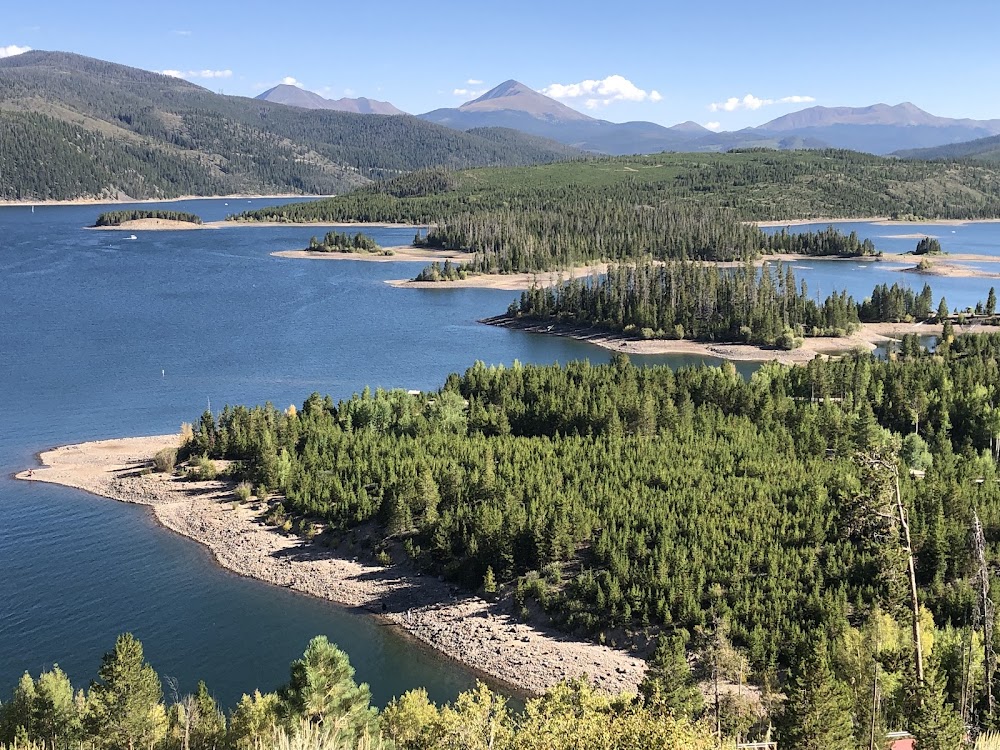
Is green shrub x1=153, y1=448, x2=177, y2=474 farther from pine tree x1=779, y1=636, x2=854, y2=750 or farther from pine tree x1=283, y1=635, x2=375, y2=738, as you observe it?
pine tree x1=779, y1=636, x2=854, y2=750

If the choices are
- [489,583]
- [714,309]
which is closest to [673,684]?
[489,583]

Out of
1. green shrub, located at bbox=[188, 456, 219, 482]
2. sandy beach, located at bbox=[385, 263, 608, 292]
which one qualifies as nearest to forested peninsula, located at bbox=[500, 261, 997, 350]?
sandy beach, located at bbox=[385, 263, 608, 292]

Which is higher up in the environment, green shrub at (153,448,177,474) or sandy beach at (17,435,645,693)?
green shrub at (153,448,177,474)

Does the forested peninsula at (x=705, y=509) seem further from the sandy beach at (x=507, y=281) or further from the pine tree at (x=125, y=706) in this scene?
the sandy beach at (x=507, y=281)

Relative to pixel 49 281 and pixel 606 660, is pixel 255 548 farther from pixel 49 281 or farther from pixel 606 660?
pixel 49 281

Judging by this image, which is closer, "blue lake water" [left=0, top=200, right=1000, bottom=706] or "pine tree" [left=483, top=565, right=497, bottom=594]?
"blue lake water" [left=0, top=200, right=1000, bottom=706]

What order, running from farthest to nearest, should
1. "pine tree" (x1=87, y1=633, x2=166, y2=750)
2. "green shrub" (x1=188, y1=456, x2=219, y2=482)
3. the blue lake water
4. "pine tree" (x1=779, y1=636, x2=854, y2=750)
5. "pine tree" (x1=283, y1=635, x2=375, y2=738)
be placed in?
1. "green shrub" (x1=188, y1=456, x2=219, y2=482)
2. the blue lake water
3. "pine tree" (x1=283, y1=635, x2=375, y2=738)
4. "pine tree" (x1=87, y1=633, x2=166, y2=750)
5. "pine tree" (x1=779, y1=636, x2=854, y2=750)

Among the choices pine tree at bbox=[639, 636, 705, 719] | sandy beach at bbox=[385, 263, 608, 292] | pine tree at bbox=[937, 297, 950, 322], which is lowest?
pine tree at bbox=[639, 636, 705, 719]
